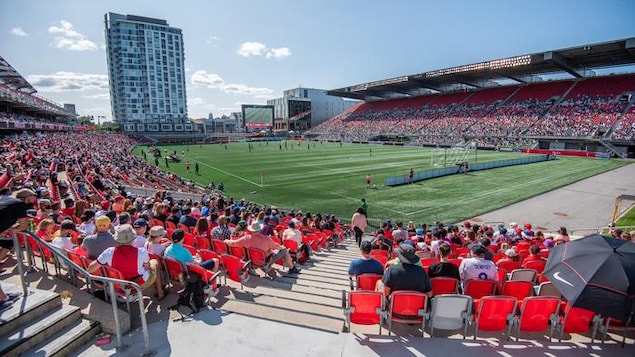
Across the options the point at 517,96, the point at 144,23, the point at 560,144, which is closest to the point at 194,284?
the point at 560,144

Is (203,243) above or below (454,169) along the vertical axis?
above

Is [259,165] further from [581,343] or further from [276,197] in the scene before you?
[581,343]

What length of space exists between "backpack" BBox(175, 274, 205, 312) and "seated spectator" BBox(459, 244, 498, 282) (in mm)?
4156

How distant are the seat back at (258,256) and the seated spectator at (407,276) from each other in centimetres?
307

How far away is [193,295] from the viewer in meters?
5.19

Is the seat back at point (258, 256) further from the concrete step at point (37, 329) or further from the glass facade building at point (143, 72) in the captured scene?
the glass facade building at point (143, 72)

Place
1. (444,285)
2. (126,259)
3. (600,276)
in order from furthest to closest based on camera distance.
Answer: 1. (444,285)
2. (126,259)
3. (600,276)

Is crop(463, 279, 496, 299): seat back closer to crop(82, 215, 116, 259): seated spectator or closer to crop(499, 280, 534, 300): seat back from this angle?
crop(499, 280, 534, 300): seat back

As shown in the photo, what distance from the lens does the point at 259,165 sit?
42062mm

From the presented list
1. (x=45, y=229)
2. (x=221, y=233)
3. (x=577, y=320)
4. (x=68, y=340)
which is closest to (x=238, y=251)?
(x=221, y=233)

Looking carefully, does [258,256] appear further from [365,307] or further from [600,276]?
[600,276]

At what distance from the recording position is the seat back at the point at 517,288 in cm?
513

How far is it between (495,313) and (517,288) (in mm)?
896

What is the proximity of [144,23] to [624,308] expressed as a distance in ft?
489
